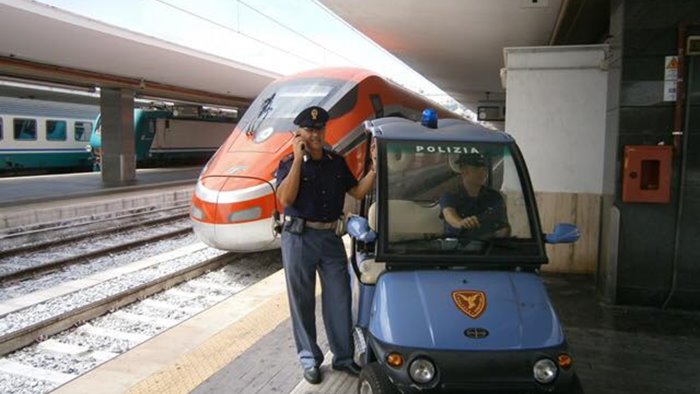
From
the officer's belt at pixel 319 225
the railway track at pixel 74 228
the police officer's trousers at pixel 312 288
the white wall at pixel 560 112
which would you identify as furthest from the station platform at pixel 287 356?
the railway track at pixel 74 228

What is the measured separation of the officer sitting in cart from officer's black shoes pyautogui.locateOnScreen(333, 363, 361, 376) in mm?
1255

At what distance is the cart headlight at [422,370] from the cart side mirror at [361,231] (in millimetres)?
736

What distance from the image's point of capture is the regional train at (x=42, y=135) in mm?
22953

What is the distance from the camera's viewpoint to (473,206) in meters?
3.35

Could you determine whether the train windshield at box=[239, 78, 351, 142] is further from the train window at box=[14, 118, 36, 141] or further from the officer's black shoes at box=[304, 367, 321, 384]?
the train window at box=[14, 118, 36, 141]

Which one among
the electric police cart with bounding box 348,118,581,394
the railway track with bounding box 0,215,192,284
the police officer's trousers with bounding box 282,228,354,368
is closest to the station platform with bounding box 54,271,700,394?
the police officer's trousers with bounding box 282,228,354,368

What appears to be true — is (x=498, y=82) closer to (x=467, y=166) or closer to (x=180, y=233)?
(x=180, y=233)

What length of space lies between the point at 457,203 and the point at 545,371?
1028 millimetres

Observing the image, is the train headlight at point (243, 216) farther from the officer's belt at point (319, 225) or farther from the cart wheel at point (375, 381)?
the cart wheel at point (375, 381)

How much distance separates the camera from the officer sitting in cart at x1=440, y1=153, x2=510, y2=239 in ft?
10.8

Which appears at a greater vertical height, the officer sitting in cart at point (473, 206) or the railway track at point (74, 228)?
the officer sitting in cart at point (473, 206)

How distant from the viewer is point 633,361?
13.9ft

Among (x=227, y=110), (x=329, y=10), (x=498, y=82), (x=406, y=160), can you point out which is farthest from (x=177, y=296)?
(x=227, y=110)

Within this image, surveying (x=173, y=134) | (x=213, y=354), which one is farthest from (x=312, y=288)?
(x=173, y=134)
